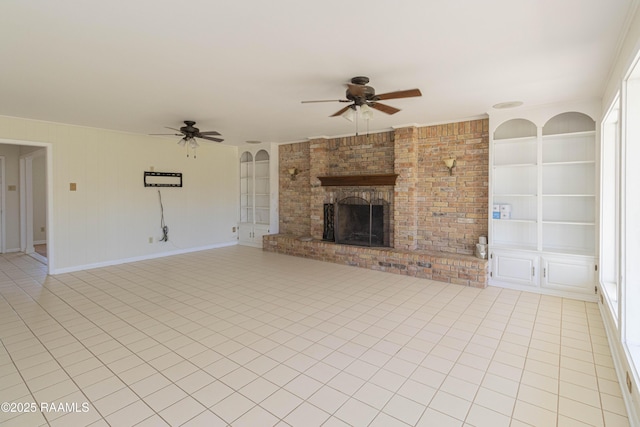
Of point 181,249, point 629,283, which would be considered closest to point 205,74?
point 629,283

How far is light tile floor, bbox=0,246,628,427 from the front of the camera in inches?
82.9

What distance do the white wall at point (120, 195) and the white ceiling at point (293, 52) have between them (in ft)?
4.06

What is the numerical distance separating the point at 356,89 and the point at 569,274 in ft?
12.0

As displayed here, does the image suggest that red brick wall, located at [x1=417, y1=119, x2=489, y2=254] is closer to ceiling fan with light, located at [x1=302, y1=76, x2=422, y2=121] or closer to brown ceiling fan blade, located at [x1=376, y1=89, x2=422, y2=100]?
ceiling fan with light, located at [x1=302, y1=76, x2=422, y2=121]

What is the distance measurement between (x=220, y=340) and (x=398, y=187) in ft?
12.9

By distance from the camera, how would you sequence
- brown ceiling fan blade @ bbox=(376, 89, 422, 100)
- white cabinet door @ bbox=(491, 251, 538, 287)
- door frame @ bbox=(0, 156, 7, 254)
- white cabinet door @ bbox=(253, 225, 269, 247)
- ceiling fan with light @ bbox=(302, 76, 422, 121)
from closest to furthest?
brown ceiling fan blade @ bbox=(376, 89, 422, 100) < ceiling fan with light @ bbox=(302, 76, 422, 121) < white cabinet door @ bbox=(491, 251, 538, 287) < door frame @ bbox=(0, 156, 7, 254) < white cabinet door @ bbox=(253, 225, 269, 247)

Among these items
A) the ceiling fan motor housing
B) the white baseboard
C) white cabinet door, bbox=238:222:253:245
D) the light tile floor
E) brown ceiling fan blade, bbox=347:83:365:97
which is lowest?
the light tile floor

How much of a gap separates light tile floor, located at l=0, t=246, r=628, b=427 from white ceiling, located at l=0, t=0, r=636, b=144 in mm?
2544

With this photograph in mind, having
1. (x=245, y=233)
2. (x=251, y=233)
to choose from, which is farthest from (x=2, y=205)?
(x=251, y=233)

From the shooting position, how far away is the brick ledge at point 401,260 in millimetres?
4820

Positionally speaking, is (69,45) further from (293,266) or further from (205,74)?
(293,266)

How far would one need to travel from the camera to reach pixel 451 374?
2531mm

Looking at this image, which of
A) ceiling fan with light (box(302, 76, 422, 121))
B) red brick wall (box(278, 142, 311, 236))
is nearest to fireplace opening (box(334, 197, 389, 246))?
red brick wall (box(278, 142, 311, 236))

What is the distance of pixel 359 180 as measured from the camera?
6.12 meters
